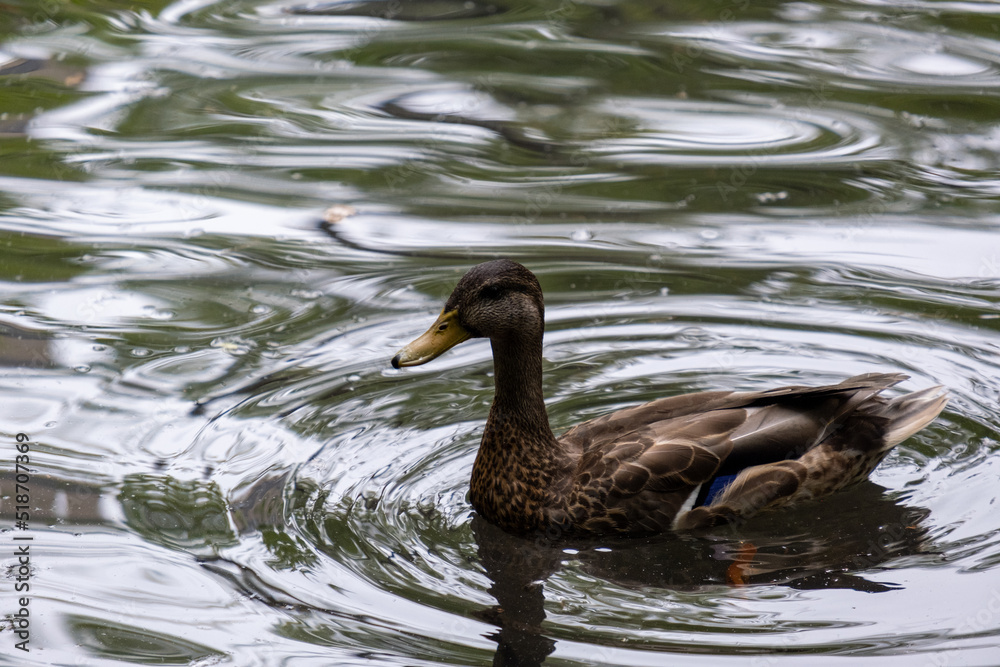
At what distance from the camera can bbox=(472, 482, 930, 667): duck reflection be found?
570cm

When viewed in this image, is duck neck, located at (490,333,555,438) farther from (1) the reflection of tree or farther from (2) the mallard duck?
(1) the reflection of tree

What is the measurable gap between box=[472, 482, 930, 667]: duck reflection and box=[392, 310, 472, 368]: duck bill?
0.92 m

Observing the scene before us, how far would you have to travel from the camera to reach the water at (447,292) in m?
5.54

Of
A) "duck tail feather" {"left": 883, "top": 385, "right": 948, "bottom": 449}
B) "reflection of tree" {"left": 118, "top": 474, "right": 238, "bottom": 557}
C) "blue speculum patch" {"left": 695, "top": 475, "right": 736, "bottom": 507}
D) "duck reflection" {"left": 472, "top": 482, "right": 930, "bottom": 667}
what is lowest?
"duck reflection" {"left": 472, "top": 482, "right": 930, "bottom": 667}

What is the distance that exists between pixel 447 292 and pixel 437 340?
7.92ft

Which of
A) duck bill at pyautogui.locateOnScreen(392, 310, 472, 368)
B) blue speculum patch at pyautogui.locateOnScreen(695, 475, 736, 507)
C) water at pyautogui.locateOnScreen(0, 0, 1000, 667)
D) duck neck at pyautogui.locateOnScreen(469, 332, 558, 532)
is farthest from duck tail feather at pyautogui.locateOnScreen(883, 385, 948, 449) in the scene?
duck bill at pyautogui.locateOnScreen(392, 310, 472, 368)

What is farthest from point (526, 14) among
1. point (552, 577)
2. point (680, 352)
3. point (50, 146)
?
point (552, 577)

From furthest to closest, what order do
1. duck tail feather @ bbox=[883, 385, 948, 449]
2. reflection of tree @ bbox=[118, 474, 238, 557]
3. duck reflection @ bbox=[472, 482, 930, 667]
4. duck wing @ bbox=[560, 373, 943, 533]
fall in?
1. duck tail feather @ bbox=[883, 385, 948, 449]
2. duck wing @ bbox=[560, 373, 943, 533]
3. reflection of tree @ bbox=[118, 474, 238, 557]
4. duck reflection @ bbox=[472, 482, 930, 667]

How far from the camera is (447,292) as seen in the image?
28.4 ft

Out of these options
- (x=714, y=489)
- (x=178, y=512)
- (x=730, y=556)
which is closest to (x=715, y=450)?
(x=714, y=489)

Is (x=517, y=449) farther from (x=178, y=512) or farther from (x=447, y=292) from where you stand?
(x=447, y=292)

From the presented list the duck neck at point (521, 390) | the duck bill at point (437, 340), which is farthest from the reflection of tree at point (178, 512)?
the duck neck at point (521, 390)

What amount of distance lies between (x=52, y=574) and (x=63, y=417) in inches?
61.9

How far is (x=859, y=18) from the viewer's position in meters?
13.8
